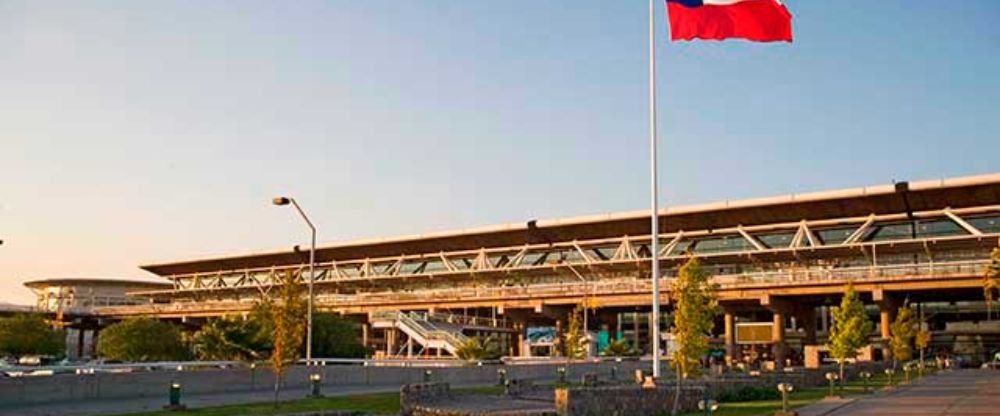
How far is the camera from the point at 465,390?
36.6m

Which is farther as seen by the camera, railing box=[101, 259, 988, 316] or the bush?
railing box=[101, 259, 988, 316]

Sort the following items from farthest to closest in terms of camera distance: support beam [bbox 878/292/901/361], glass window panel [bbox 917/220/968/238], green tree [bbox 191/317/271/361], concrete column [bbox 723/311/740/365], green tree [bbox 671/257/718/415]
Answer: glass window panel [bbox 917/220/968/238] < concrete column [bbox 723/311/740/365] < support beam [bbox 878/292/901/361] < green tree [bbox 191/317/271/361] < green tree [bbox 671/257/718/415]

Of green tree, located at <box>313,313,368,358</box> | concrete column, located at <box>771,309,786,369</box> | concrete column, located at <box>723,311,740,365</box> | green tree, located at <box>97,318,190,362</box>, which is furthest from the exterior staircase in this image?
concrete column, located at <box>771,309,786,369</box>

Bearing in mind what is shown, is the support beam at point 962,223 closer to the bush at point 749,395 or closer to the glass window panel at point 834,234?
the glass window panel at point 834,234

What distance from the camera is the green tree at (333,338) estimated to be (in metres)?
64.4

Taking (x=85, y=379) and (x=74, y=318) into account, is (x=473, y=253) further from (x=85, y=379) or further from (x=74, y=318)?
(x=85, y=379)

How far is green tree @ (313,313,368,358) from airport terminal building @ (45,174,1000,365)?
1234 centimetres


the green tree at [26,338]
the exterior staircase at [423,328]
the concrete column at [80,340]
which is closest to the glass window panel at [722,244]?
the exterior staircase at [423,328]

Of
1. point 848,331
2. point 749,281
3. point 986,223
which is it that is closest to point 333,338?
point 749,281

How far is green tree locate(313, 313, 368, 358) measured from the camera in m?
64.4

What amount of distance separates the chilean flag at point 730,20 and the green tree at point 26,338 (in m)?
80.6

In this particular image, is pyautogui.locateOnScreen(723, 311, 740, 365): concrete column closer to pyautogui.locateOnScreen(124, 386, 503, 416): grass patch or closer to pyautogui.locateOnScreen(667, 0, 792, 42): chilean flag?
pyautogui.locateOnScreen(124, 386, 503, 416): grass patch

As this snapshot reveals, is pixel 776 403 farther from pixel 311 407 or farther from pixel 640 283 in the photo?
pixel 640 283

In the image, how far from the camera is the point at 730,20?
2520 cm
